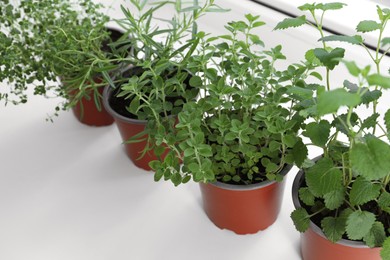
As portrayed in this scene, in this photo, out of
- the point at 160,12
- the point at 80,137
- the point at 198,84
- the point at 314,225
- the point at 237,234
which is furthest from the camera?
the point at 160,12

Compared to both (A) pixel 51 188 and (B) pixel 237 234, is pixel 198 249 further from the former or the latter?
(A) pixel 51 188

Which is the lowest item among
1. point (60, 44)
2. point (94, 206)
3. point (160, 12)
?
point (94, 206)

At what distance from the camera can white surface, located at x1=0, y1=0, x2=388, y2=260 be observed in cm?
97

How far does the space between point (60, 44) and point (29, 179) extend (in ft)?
1.15

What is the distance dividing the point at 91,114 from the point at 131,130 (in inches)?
8.9

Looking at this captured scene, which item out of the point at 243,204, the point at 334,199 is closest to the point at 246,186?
the point at 243,204

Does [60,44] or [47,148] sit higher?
[60,44]

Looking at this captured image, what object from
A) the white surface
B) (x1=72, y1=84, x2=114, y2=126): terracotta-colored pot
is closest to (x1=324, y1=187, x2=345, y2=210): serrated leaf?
the white surface

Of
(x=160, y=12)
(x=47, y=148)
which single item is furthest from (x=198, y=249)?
(x=160, y=12)

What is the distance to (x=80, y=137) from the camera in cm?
122

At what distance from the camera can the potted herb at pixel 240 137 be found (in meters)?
0.80

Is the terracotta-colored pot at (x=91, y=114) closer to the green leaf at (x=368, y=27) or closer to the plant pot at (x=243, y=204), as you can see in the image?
the plant pot at (x=243, y=204)

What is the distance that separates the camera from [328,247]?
78cm

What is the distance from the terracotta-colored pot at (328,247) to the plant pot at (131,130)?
0.37 meters
